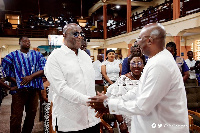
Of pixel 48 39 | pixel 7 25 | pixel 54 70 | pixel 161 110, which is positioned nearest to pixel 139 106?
pixel 161 110

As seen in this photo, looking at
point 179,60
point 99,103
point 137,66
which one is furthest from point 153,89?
point 179,60

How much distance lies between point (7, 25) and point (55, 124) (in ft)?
52.1

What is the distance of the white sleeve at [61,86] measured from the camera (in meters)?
1.86

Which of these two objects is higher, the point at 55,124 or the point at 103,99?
the point at 103,99

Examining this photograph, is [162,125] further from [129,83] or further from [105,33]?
[105,33]

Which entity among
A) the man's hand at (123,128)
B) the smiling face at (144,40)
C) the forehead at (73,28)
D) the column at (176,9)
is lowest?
the man's hand at (123,128)

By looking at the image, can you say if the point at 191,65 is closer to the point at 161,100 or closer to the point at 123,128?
the point at 123,128

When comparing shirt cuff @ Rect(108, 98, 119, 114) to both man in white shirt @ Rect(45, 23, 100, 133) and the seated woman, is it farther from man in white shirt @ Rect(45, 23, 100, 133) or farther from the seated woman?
the seated woman

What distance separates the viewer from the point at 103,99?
180 centimetres

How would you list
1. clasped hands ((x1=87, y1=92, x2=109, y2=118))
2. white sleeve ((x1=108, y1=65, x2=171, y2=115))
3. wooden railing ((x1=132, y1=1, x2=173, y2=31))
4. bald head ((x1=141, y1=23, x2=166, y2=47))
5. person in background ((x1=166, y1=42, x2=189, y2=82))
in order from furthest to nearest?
wooden railing ((x1=132, y1=1, x2=173, y2=31)), person in background ((x1=166, y1=42, x2=189, y2=82)), clasped hands ((x1=87, y1=92, x2=109, y2=118)), bald head ((x1=141, y1=23, x2=166, y2=47)), white sleeve ((x1=108, y1=65, x2=171, y2=115))

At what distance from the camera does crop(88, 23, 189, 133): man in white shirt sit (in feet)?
4.46

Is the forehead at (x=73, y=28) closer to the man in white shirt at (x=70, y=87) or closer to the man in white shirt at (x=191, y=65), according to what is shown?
the man in white shirt at (x=70, y=87)

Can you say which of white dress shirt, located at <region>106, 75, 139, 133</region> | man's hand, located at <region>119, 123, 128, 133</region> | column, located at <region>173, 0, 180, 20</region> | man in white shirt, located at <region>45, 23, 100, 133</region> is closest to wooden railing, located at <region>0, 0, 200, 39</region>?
column, located at <region>173, 0, 180, 20</region>

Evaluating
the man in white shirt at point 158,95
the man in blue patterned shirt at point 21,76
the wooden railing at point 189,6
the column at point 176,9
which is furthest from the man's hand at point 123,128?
the column at point 176,9
